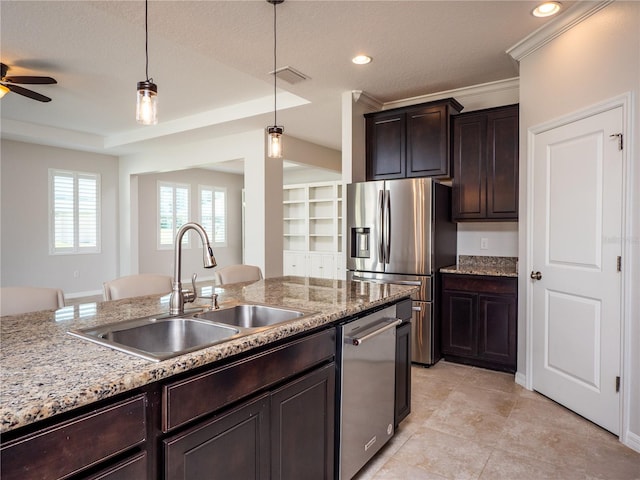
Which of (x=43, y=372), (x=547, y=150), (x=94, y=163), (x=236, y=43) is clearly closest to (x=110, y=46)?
(x=236, y=43)

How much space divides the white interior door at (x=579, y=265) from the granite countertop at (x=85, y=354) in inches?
56.8

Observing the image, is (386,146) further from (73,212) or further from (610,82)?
(73,212)

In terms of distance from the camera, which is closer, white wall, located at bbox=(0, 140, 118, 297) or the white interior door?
the white interior door

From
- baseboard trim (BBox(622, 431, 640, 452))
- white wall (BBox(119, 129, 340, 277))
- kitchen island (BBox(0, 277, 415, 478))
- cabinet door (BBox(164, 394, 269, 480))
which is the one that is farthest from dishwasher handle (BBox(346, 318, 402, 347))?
white wall (BBox(119, 129, 340, 277))

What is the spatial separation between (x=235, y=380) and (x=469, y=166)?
3111mm

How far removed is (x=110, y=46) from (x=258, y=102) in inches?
68.4

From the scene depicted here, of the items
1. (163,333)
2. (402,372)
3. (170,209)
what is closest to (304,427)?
(163,333)

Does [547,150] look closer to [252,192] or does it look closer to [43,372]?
[43,372]

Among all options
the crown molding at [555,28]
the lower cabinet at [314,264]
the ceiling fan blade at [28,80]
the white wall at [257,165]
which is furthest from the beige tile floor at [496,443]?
the lower cabinet at [314,264]

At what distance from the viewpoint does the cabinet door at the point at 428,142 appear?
372cm

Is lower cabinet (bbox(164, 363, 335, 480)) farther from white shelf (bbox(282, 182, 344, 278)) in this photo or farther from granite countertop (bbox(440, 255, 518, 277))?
white shelf (bbox(282, 182, 344, 278))

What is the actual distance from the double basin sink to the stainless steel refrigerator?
2.07 m

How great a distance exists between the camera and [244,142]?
18.7ft

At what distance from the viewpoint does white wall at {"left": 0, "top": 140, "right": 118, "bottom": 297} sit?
6.39 metres
